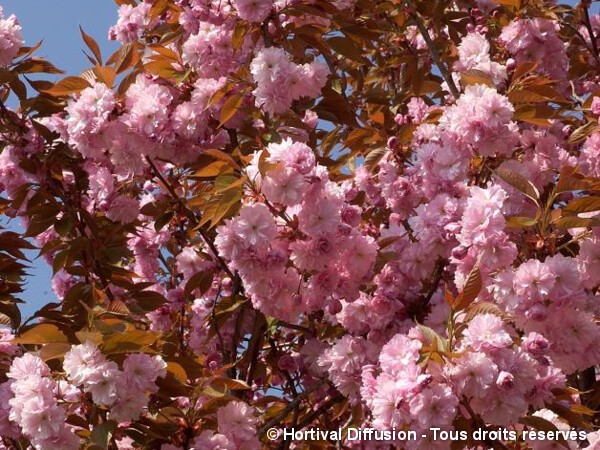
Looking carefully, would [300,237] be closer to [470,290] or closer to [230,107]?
[470,290]

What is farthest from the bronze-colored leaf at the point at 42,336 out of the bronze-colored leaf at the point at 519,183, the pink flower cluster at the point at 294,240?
the bronze-colored leaf at the point at 519,183

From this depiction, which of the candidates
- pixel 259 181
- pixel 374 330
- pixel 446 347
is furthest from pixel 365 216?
pixel 446 347

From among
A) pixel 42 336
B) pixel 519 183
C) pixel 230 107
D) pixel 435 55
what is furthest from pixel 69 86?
pixel 519 183

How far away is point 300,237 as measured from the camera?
2.81m

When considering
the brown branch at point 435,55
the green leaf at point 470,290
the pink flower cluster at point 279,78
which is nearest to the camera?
the green leaf at point 470,290

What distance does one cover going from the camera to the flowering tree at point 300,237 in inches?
101

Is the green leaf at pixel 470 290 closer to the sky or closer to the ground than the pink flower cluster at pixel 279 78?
closer to the ground

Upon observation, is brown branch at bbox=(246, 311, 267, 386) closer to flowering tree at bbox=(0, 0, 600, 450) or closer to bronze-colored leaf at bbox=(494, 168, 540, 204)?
flowering tree at bbox=(0, 0, 600, 450)

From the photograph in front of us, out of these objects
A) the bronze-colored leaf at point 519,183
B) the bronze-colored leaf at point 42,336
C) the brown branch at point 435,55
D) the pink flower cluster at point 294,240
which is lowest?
the bronze-colored leaf at point 42,336

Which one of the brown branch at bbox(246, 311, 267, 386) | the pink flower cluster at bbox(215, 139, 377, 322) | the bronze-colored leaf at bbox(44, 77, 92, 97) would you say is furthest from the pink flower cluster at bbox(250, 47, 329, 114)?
the brown branch at bbox(246, 311, 267, 386)

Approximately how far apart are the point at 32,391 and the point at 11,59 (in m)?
1.74

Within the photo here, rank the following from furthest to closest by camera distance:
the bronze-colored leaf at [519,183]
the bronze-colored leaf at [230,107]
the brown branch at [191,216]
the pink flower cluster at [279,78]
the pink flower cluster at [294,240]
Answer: the brown branch at [191,216] → the bronze-colored leaf at [230,107] → the pink flower cluster at [279,78] → the bronze-colored leaf at [519,183] → the pink flower cluster at [294,240]

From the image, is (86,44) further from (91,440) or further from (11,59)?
(91,440)

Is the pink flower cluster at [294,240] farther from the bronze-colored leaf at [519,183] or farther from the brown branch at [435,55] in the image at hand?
the brown branch at [435,55]
